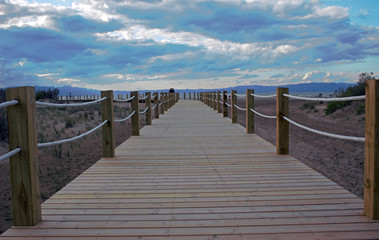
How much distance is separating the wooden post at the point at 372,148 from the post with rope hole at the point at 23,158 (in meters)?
2.67

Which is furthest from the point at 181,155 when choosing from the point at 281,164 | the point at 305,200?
the point at 305,200

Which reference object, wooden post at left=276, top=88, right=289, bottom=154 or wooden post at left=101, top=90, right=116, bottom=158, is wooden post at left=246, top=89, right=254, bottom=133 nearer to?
wooden post at left=276, top=88, right=289, bottom=154

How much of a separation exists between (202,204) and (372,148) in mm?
1482

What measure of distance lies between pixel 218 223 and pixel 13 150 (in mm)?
1685

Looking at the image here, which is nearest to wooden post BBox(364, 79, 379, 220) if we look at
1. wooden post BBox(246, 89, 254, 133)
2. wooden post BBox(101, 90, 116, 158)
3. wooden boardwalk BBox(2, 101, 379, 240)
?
wooden boardwalk BBox(2, 101, 379, 240)

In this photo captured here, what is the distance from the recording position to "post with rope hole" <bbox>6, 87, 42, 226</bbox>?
2.76 m

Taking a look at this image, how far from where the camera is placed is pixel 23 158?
9.19 feet

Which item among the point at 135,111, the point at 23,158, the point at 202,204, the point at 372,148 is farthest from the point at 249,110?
the point at 23,158

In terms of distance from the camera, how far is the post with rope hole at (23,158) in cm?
276

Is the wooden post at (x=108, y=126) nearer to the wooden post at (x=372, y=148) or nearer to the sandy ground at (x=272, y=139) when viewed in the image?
the sandy ground at (x=272, y=139)

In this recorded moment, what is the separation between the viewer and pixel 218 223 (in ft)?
9.05

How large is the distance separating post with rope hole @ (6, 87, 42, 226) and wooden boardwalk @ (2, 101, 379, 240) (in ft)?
0.43

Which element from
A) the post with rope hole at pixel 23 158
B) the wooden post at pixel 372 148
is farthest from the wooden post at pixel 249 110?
the post with rope hole at pixel 23 158

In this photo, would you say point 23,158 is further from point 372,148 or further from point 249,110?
point 249,110
